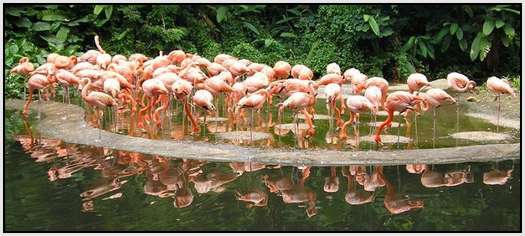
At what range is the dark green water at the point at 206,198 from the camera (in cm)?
459

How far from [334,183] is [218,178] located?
0.91 meters

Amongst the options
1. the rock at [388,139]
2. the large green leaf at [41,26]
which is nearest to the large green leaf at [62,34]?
the large green leaf at [41,26]

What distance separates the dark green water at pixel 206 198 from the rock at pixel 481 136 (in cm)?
84

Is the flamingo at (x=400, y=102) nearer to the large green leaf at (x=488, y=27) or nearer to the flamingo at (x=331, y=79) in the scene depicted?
the flamingo at (x=331, y=79)

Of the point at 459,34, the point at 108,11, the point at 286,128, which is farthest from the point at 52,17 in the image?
the point at 459,34

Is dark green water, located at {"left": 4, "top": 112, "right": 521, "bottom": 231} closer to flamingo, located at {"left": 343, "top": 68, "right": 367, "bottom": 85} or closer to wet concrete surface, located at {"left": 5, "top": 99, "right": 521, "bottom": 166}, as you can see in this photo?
wet concrete surface, located at {"left": 5, "top": 99, "right": 521, "bottom": 166}

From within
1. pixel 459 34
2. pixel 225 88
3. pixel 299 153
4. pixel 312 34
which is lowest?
pixel 299 153

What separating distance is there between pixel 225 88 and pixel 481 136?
2.59 metres

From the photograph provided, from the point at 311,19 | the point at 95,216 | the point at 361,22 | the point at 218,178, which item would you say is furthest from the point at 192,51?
the point at 95,216

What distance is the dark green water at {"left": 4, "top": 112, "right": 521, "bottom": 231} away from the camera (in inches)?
181

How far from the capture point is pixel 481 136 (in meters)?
6.95

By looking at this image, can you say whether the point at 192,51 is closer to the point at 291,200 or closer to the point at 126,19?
the point at 126,19

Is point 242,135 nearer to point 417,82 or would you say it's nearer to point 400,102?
point 400,102

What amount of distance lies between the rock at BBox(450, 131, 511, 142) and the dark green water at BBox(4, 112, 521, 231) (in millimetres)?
Answer: 842
